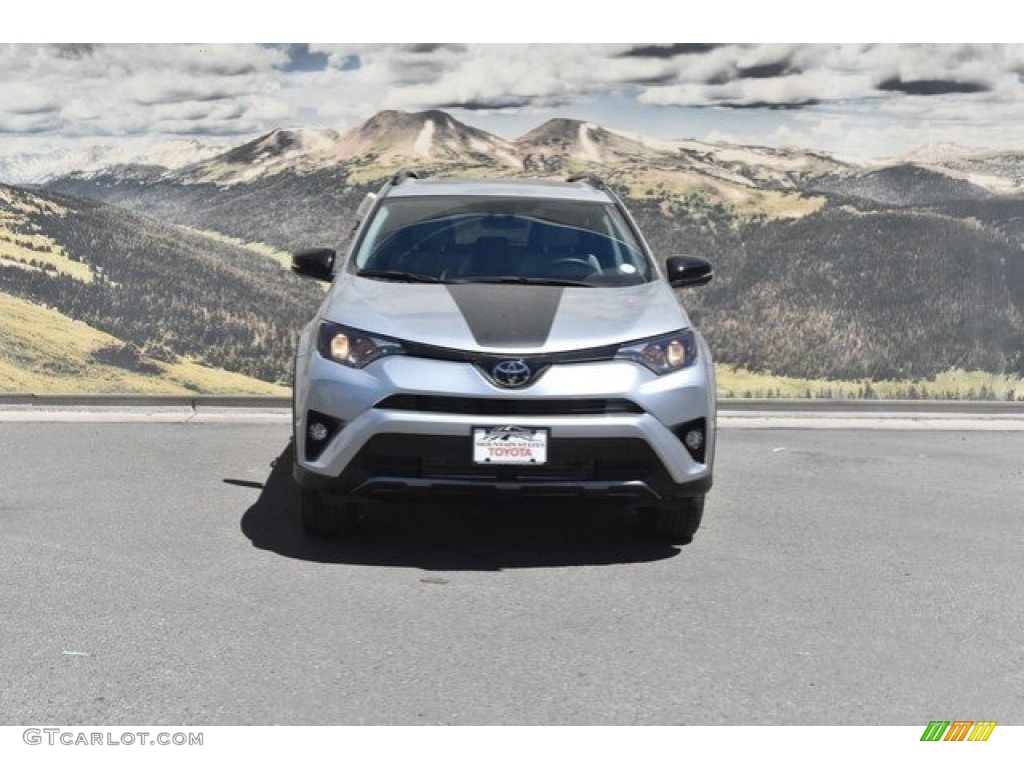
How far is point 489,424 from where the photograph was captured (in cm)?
636

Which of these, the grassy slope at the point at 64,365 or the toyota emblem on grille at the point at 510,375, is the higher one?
the toyota emblem on grille at the point at 510,375

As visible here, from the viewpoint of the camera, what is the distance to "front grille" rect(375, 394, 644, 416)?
6.38 metres

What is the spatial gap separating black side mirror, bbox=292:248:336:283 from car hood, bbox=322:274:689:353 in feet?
1.58

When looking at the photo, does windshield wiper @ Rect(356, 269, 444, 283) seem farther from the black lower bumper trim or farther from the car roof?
the black lower bumper trim

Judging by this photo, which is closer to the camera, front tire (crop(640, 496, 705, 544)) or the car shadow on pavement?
the car shadow on pavement

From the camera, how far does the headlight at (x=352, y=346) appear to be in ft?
21.4

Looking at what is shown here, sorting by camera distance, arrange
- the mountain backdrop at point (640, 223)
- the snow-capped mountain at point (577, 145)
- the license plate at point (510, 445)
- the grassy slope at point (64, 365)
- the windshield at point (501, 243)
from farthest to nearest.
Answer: the snow-capped mountain at point (577, 145) → the mountain backdrop at point (640, 223) → the grassy slope at point (64, 365) → the windshield at point (501, 243) → the license plate at point (510, 445)

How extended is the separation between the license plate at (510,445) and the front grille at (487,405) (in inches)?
3.1

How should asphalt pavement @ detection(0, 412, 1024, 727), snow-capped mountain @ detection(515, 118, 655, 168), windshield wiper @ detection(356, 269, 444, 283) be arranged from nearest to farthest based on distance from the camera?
asphalt pavement @ detection(0, 412, 1024, 727) → windshield wiper @ detection(356, 269, 444, 283) → snow-capped mountain @ detection(515, 118, 655, 168)

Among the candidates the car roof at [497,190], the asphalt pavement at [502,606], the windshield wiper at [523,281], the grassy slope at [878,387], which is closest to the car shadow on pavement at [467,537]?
the asphalt pavement at [502,606]

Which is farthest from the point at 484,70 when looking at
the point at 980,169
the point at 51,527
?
the point at 51,527

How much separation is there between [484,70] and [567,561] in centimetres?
671

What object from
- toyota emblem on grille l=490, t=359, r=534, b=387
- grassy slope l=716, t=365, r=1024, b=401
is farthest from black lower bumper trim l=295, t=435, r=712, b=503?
grassy slope l=716, t=365, r=1024, b=401
